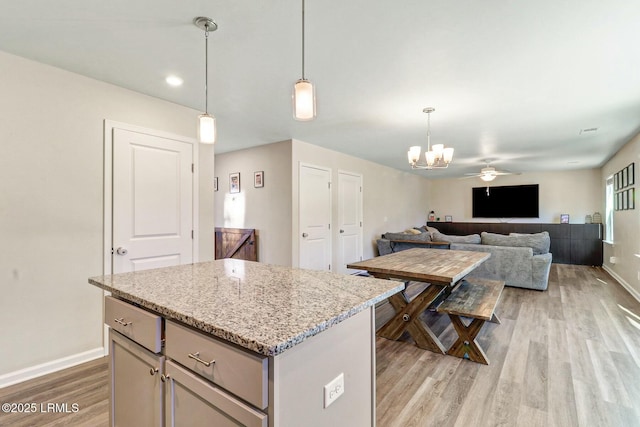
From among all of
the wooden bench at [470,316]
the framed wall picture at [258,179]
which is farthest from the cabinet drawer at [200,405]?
the framed wall picture at [258,179]

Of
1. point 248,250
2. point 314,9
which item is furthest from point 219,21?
point 248,250

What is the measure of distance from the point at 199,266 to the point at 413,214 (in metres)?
7.21

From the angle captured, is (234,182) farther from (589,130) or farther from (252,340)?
(589,130)

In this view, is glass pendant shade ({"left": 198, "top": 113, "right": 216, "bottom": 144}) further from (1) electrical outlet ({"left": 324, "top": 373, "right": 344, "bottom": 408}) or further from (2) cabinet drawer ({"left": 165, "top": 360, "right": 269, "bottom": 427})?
(1) electrical outlet ({"left": 324, "top": 373, "right": 344, "bottom": 408})

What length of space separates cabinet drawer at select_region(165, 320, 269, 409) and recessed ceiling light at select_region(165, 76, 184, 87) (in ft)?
6.99

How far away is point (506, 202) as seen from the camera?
27.0ft

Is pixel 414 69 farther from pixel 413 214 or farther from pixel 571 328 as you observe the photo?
pixel 413 214

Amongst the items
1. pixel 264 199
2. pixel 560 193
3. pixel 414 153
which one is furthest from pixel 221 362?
pixel 560 193

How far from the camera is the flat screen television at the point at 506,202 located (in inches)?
312

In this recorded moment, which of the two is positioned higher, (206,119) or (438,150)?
(438,150)

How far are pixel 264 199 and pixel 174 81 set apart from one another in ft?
7.78

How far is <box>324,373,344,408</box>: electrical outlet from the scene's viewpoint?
1.01 m

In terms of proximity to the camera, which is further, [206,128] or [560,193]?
[560,193]

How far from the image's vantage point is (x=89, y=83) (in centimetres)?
249
